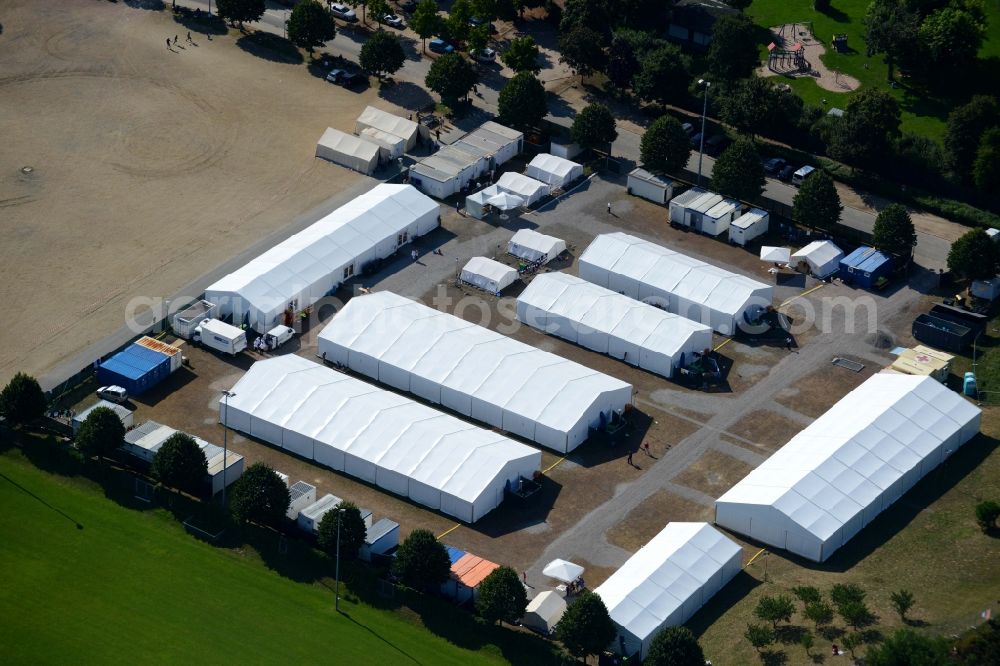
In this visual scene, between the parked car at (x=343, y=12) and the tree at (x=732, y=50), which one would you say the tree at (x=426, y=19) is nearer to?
the parked car at (x=343, y=12)

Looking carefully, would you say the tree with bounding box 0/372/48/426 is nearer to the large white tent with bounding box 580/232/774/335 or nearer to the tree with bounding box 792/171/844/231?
the large white tent with bounding box 580/232/774/335

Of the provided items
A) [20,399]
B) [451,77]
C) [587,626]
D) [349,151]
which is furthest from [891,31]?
[20,399]

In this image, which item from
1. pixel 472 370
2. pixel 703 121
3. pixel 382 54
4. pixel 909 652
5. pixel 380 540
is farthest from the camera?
pixel 382 54

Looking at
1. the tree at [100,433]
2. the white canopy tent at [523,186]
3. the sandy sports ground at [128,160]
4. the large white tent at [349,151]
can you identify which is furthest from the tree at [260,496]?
the large white tent at [349,151]

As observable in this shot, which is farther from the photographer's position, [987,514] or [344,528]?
[987,514]

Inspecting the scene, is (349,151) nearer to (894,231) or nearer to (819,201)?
(819,201)

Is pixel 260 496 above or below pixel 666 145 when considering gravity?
below
